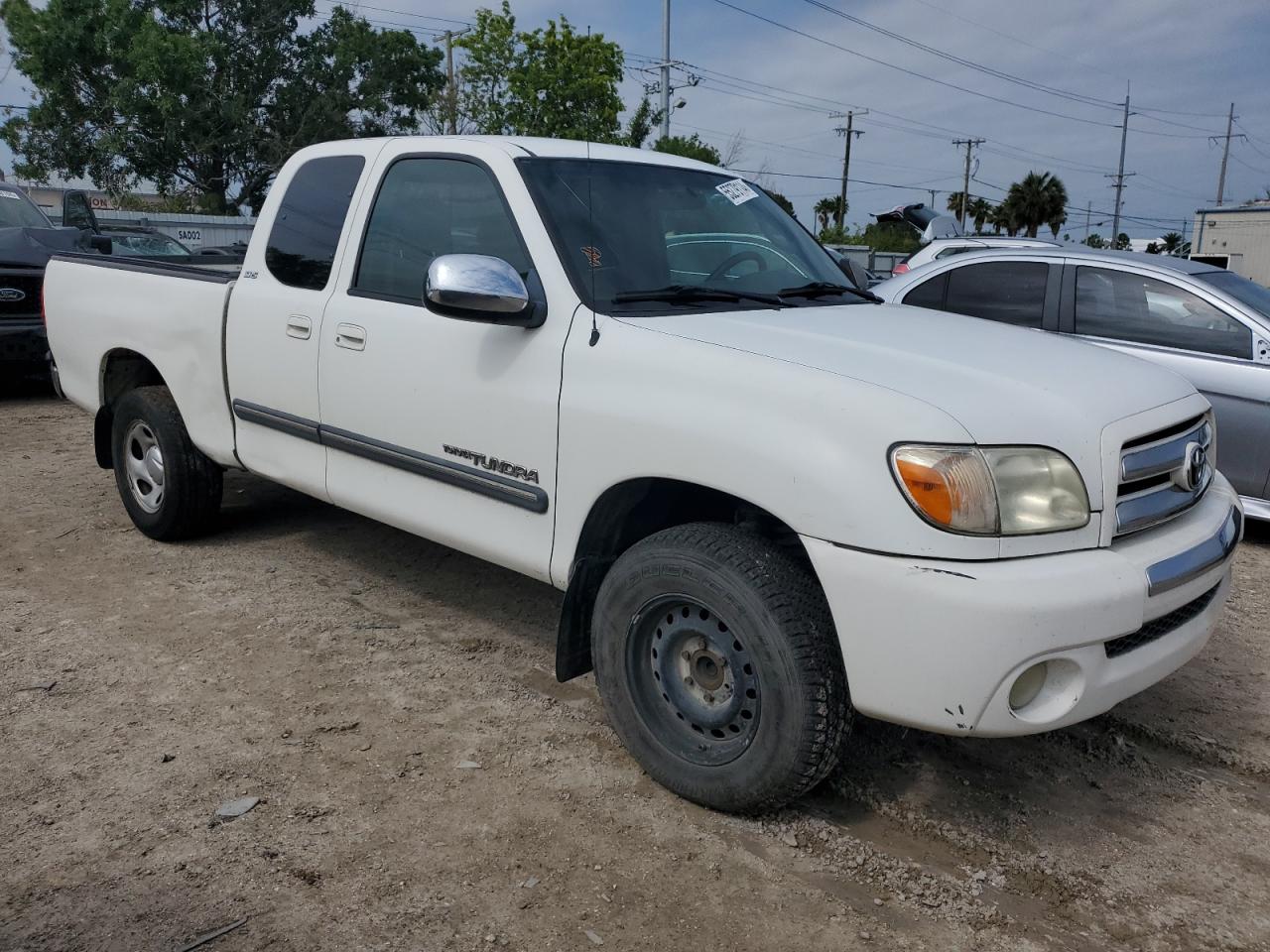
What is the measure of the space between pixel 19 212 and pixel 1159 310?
10444 millimetres

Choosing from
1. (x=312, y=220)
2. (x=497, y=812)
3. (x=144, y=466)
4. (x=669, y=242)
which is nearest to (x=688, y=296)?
(x=669, y=242)

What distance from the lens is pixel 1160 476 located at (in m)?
2.87

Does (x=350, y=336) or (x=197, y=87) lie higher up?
(x=197, y=87)

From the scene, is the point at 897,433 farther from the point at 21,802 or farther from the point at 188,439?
the point at 188,439

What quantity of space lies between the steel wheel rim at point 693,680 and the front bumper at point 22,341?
26.5ft

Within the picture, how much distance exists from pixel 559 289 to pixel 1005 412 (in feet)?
4.53

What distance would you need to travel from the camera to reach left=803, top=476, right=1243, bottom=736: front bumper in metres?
2.38

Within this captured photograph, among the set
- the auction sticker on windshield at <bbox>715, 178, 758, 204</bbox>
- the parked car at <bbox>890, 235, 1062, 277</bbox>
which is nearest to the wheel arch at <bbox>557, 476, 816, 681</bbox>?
the auction sticker on windshield at <bbox>715, 178, 758, 204</bbox>

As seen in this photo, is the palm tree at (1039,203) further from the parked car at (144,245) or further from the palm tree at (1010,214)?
the parked car at (144,245)

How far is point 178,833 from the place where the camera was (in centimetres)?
283

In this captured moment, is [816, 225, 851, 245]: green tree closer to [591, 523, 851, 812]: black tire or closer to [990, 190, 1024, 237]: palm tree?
[990, 190, 1024, 237]: palm tree

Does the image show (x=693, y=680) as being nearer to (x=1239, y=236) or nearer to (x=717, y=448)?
(x=717, y=448)

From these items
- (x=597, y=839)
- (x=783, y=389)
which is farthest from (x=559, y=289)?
(x=597, y=839)

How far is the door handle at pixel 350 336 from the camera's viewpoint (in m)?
3.80
